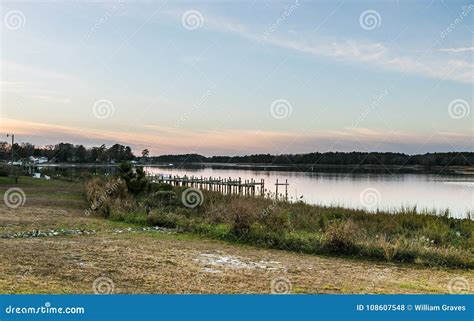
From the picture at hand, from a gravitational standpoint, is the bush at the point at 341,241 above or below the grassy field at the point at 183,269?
above

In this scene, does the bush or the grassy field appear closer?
the grassy field

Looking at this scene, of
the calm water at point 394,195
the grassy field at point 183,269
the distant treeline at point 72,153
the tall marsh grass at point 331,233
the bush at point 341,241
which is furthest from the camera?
the distant treeline at point 72,153

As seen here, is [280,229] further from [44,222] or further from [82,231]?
[44,222]

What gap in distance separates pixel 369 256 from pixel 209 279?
406 cm

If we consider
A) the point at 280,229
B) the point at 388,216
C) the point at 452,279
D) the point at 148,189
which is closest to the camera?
the point at 452,279

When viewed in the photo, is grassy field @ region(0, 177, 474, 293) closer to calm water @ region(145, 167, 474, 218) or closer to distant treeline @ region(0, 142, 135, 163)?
calm water @ region(145, 167, 474, 218)

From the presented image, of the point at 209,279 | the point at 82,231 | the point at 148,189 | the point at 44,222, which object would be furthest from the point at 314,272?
the point at 148,189

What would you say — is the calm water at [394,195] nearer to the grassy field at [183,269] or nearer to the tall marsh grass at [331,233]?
the tall marsh grass at [331,233]

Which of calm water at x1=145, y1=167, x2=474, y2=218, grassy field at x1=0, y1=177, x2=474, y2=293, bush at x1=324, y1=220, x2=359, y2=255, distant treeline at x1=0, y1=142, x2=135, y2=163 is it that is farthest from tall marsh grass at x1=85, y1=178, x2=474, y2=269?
distant treeline at x1=0, y1=142, x2=135, y2=163

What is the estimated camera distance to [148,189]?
23.4 m

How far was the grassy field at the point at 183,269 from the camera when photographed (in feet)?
20.7

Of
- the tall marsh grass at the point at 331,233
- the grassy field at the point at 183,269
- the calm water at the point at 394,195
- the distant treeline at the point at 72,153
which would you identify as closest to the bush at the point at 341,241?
the tall marsh grass at the point at 331,233

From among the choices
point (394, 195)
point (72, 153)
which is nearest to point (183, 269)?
point (394, 195)

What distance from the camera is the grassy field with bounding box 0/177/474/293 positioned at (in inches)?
248
